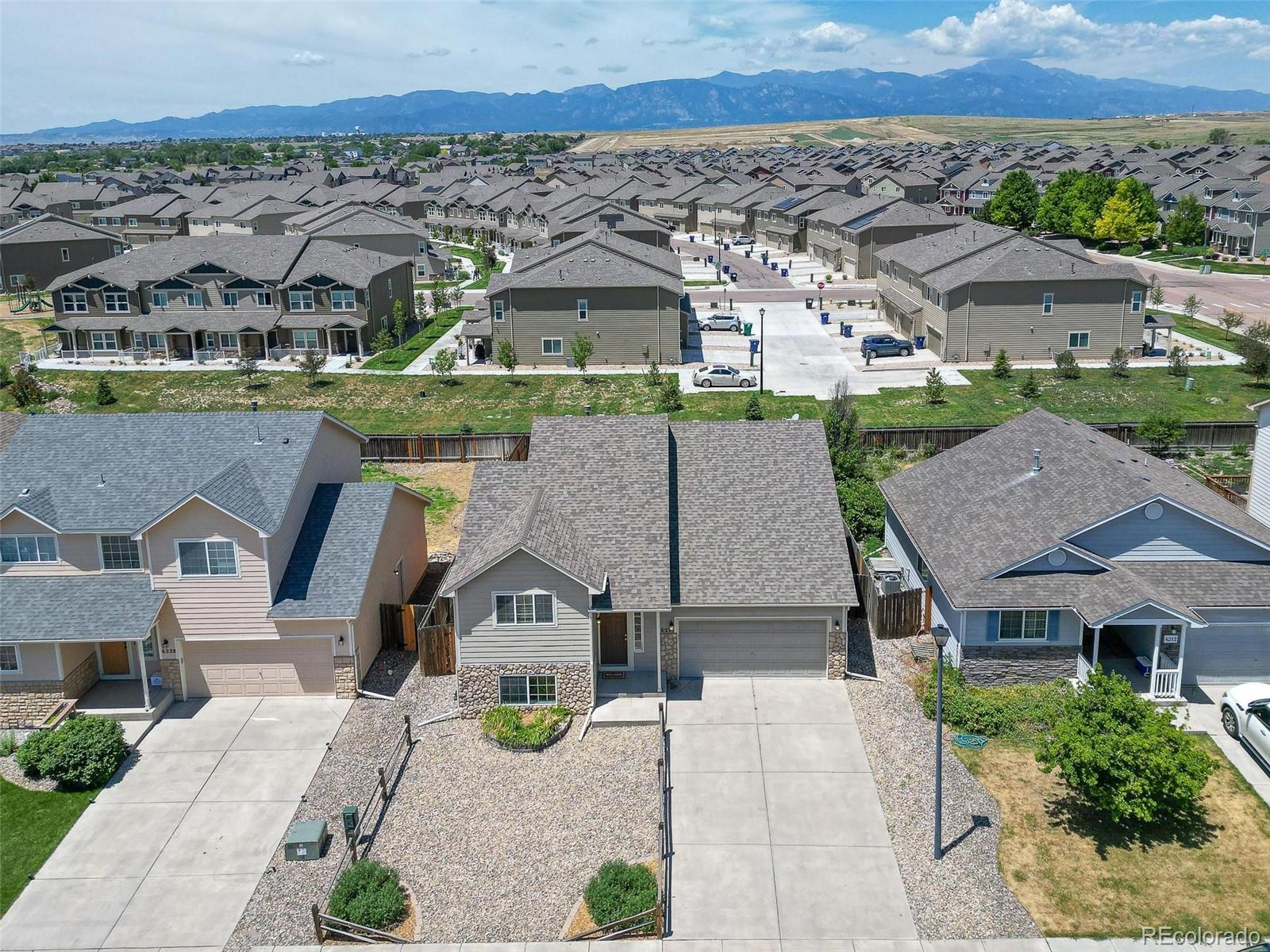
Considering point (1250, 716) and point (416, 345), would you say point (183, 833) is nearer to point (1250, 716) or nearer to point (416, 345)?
point (1250, 716)

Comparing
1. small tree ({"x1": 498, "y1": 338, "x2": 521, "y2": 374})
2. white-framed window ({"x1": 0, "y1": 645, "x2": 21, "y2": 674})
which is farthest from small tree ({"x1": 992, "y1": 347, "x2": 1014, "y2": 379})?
white-framed window ({"x1": 0, "y1": 645, "x2": 21, "y2": 674})

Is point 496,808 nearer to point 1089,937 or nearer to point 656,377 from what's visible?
point 1089,937

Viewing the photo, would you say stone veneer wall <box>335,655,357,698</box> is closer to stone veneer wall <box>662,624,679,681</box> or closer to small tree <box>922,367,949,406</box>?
stone veneer wall <box>662,624,679,681</box>

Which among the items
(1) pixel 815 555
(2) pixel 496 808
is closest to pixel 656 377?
(1) pixel 815 555

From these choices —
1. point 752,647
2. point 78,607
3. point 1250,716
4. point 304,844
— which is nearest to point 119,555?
point 78,607

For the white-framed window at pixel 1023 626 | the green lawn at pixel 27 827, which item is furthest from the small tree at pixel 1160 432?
the green lawn at pixel 27 827
